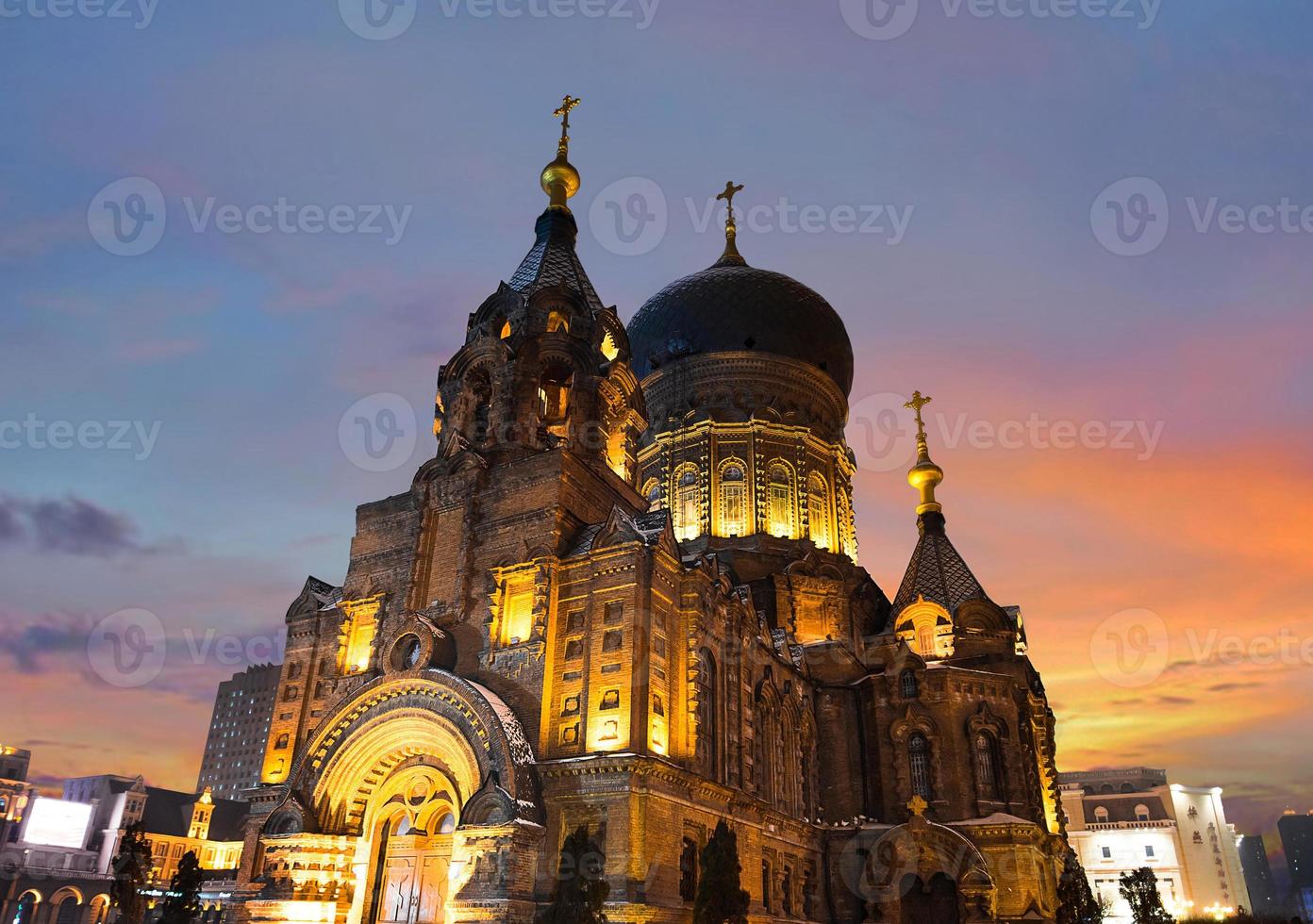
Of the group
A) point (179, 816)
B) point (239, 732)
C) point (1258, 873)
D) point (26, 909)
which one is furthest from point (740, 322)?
point (1258, 873)

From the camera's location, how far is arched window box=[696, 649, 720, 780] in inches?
922

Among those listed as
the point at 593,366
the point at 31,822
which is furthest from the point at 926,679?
the point at 31,822

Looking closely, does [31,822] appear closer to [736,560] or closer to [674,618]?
[736,560]

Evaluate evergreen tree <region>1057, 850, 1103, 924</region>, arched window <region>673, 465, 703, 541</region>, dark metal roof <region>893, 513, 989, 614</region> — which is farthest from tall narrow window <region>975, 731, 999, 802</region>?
arched window <region>673, 465, 703, 541</region>

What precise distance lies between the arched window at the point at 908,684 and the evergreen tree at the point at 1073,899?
7658mm

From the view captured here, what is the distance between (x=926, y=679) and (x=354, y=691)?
18.1 meters

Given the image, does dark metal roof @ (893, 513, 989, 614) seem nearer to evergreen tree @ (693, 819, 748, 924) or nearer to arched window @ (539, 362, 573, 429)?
arched window @ (539, 362, 573, 429)

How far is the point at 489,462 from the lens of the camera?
2698 cm

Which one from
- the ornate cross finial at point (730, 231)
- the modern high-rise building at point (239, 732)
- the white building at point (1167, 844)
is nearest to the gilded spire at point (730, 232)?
the ornate cross finial at point (730, 231)

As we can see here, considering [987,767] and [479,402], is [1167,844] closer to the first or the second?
[987,767]

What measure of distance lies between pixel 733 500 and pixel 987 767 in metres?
13.2

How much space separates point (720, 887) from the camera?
19.9 meters

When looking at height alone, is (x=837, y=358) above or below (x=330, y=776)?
above

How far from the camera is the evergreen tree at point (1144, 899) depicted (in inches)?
1303
